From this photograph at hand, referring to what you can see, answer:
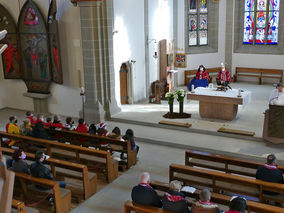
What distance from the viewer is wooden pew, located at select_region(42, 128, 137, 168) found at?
9.12 metres

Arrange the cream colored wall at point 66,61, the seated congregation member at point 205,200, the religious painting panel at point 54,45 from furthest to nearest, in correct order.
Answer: the cream colored wall at point 66,61 < the religious painting panel at point 54,45 < the seated congregation member at point 205,200

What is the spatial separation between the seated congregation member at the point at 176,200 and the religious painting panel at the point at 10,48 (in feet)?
34.9

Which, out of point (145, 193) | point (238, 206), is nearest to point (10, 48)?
point (145, 193)

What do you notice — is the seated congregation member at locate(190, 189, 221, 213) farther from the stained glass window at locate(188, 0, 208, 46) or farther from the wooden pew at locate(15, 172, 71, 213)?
the stained glass window at locate(188, 0, 208, 46)

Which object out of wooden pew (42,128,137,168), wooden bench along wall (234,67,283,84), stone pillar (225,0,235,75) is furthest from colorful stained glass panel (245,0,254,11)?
wooden pew (42,128,137,168)

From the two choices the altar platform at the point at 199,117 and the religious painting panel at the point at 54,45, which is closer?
the altar platform at the point at 199,117

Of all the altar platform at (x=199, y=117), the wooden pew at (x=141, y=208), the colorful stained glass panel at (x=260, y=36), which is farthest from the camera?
the colorful stained glass panel at (x=260, y=36)

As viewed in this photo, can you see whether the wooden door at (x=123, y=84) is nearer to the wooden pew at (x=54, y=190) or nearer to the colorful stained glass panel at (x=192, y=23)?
the colorful stained glass panel at (x=192, y=23)

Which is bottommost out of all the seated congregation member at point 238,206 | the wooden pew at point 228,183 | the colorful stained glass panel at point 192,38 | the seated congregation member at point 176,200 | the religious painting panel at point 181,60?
the wooden pew at point 228,183

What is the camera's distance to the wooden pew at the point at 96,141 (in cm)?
912

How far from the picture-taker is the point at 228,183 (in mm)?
7371

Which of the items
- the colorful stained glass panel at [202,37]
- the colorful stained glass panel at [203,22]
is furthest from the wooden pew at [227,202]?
the colorful stained glass panel at [203,22]

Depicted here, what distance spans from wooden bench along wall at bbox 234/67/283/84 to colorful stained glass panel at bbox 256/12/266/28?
7.10 feet

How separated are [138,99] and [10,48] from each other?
18.0 feet
